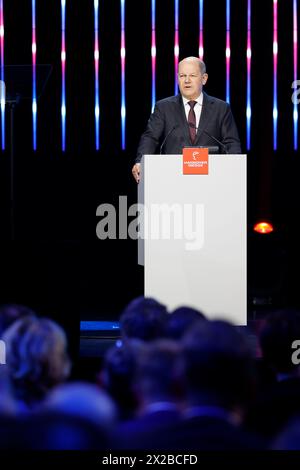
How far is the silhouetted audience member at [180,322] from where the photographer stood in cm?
303

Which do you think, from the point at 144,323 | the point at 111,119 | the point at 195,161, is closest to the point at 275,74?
the point at 111,119

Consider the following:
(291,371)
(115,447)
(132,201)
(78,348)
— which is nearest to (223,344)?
(115,447)

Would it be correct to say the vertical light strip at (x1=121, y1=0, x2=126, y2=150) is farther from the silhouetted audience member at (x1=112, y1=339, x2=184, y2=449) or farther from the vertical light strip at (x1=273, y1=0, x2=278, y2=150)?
the silhouetted audience member at (x1=112, y1=339, x2=184, y2=449)

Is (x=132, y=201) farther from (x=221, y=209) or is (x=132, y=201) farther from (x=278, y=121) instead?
(x=221, y=209)

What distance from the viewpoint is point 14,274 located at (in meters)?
4.55

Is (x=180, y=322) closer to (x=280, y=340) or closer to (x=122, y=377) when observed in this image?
(x=280, y=340)

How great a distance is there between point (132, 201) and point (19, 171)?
39.0 inches

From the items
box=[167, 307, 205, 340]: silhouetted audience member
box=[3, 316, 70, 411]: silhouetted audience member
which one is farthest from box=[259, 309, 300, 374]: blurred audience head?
box=[3, 316, 70, 411]: silhouetted audience member

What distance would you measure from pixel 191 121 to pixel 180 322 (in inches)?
84.8

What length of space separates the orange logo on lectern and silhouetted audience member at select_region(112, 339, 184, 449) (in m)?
2.44

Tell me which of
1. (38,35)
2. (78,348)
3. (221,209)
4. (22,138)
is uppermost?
(38,35)

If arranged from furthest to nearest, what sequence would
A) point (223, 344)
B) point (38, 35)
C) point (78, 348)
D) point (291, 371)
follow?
point (38, 35), point (78, 348), point (291, 371), point (223, 344)

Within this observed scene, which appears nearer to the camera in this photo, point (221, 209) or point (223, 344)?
point (223, 344)

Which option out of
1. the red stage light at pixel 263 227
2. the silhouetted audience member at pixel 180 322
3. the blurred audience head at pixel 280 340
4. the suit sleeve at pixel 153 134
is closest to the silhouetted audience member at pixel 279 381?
the blurred audience head at pixel 280 340
